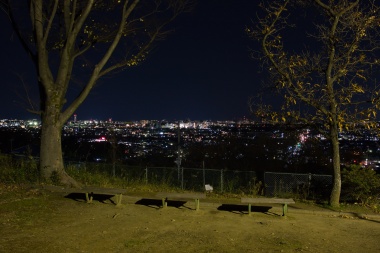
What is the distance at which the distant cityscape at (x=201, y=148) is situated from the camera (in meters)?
21.7

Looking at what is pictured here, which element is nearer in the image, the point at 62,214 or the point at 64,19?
the point at 62,214

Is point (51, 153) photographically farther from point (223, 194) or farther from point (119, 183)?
point (223, 194)

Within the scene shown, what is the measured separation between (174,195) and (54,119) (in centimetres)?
517

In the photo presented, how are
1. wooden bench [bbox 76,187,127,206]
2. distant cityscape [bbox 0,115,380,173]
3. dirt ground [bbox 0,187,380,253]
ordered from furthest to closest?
distant cityscape [bbox 0,115,380,173] < wooden bench [bbox 76,187,127,206] < dirt ground [bbox 0,187,380,253]

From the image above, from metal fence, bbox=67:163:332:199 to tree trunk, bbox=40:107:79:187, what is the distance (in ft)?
9.08

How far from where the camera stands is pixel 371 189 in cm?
1114

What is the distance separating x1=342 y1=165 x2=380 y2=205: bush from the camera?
11.0 metres

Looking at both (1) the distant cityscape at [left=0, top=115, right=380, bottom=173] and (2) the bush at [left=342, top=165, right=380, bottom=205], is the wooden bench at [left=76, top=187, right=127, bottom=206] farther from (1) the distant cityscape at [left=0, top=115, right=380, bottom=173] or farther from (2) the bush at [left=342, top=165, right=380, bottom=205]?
(1) the distant cityscape at [left=0, top=115, right=380, bottom=173]

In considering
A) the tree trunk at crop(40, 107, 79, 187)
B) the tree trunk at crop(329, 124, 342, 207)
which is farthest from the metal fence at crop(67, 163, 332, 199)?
the tree trunk at crop(40, 107, 79, 187)

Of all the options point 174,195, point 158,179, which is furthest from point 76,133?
point 174,195

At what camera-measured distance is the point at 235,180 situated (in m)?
15.2

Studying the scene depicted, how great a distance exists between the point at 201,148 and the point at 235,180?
500 inches

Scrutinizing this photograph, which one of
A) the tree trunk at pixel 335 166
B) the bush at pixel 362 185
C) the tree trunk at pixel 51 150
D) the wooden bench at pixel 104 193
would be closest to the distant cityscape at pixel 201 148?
the tree trunk at pixel 51 150

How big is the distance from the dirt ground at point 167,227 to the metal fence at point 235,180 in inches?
104
